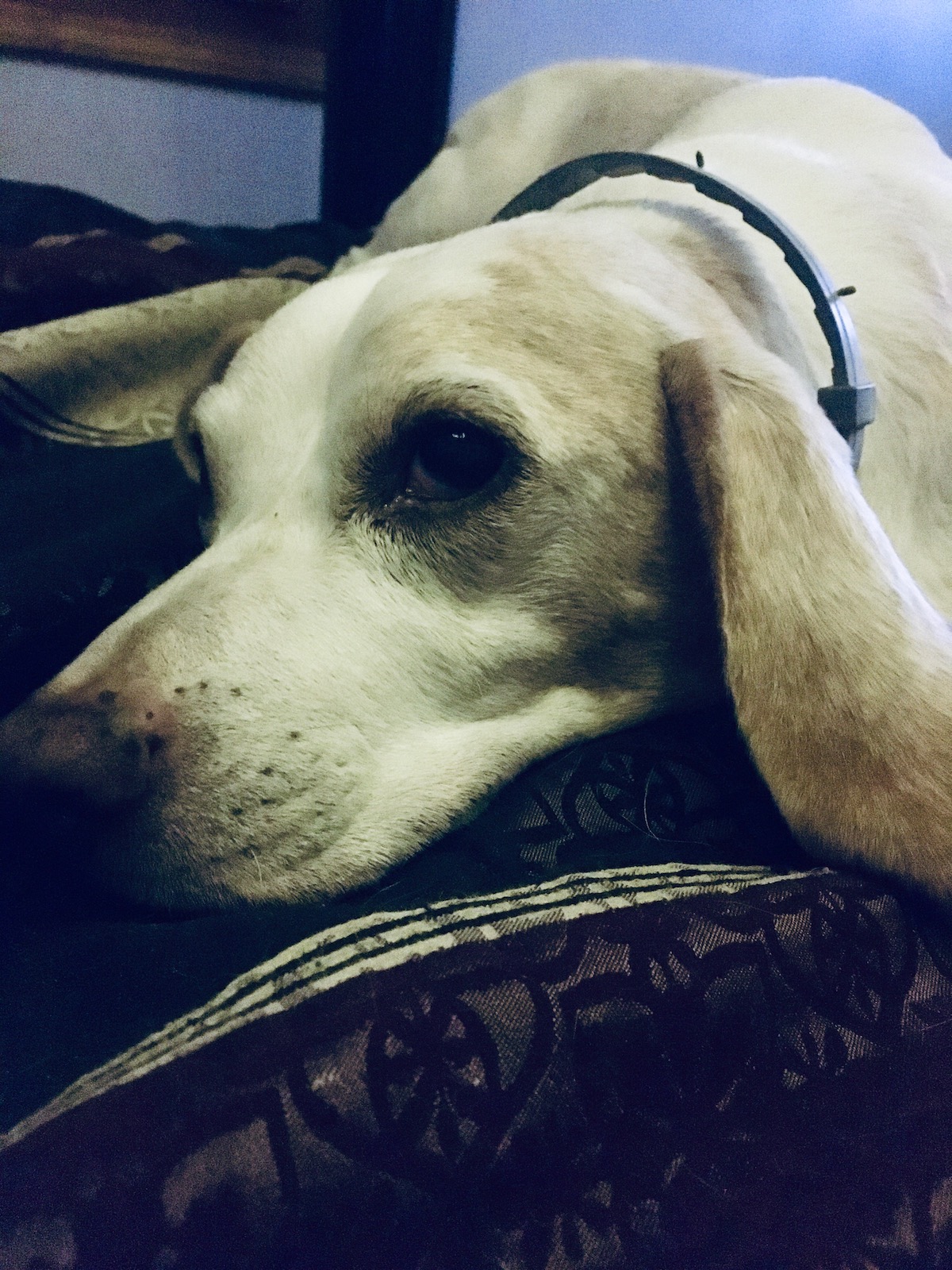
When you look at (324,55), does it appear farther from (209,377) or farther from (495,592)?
(495,592)

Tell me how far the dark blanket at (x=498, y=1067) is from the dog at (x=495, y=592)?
3.1 inches

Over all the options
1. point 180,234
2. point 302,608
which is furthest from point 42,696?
point 180,234

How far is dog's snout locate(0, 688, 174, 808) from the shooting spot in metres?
0.83

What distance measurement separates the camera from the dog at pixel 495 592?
34.4 inches

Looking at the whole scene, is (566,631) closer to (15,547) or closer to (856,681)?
(856,681)

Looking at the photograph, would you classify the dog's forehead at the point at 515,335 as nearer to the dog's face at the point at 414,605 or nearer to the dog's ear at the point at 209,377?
the dog's face at the point at 414,605

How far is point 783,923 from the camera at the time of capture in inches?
29.2

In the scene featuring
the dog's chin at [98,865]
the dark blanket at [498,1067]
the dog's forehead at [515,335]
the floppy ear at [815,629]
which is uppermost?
the dog's forehead at [515,335]

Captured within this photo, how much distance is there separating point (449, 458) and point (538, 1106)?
2.20ft

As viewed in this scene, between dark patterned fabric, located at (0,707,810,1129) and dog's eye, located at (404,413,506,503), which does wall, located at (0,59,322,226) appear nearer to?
dog's eye, located at (404,413,506,503)

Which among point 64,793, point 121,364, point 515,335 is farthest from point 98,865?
point 121,364

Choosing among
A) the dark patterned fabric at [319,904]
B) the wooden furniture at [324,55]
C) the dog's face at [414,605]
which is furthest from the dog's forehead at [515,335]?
the wooden furniture at [324,55]

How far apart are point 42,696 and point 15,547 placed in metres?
0.48

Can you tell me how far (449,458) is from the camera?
1001mm
